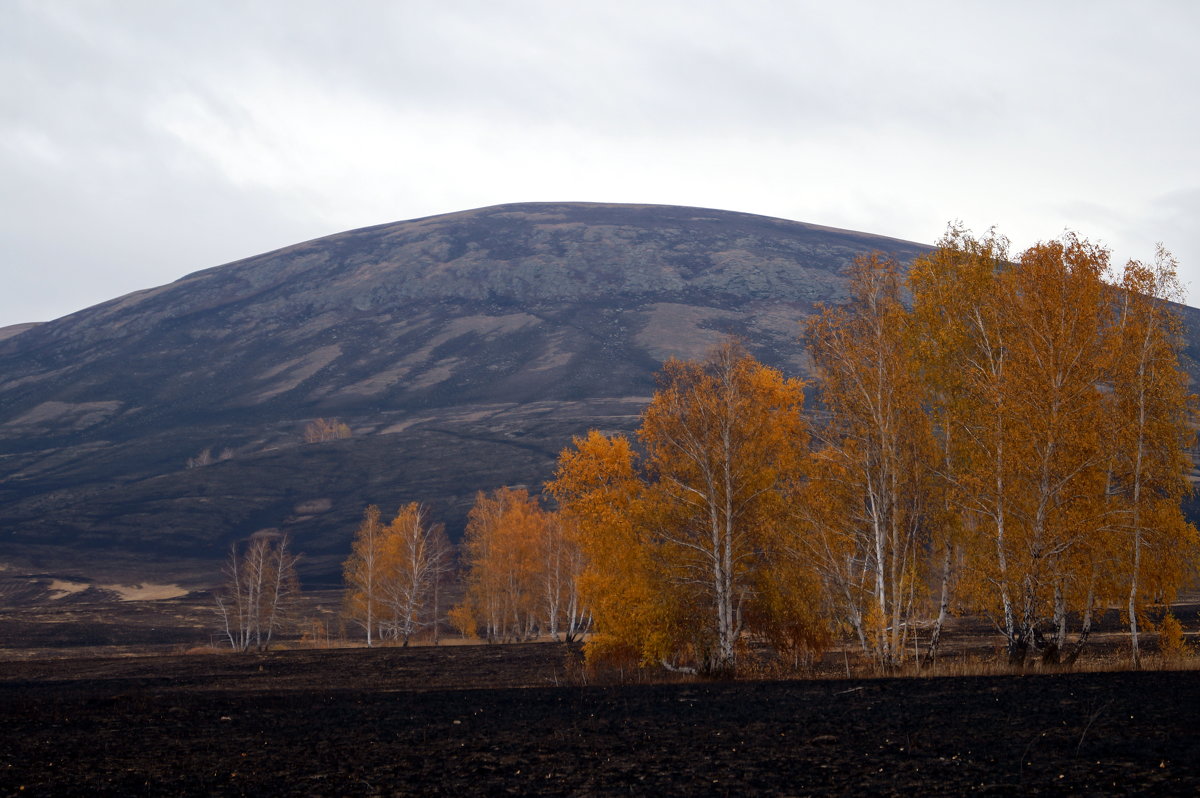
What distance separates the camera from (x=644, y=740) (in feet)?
67.6

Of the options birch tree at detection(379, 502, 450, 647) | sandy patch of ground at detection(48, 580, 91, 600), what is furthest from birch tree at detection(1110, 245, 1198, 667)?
sandy patch of ground at detection(48, 580, 91, 600)

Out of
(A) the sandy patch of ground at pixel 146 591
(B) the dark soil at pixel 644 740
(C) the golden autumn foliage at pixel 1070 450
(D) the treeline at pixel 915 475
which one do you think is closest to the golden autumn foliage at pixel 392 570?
(D) the treeline at pixel 915 475

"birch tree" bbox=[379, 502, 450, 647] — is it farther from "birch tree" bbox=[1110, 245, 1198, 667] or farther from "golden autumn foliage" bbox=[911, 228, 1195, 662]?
"birch tree" bbox=[1110, 245, 1198, 667]

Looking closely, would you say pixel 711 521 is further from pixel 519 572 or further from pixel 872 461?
pixel 519 572

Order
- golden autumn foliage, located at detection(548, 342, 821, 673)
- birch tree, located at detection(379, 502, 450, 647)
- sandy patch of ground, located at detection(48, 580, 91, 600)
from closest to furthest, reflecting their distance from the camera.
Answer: golden autumn foliage, located at detection(548, 342, 821, 673) → birch tree, located at detection(379, 502, 450, 647) → sandy patch of ground, located at detection(48, 580, 91, 600)

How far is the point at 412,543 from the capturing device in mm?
79688

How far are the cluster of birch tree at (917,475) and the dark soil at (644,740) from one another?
323 cm

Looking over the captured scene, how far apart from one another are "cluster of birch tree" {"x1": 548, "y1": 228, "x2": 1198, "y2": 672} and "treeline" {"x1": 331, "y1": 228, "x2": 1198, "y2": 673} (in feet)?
0.26

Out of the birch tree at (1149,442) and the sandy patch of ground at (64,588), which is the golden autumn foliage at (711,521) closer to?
the birch tree at (1149,442)

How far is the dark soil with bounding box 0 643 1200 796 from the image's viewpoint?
15.6 m

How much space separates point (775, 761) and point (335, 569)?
13893 centimetres

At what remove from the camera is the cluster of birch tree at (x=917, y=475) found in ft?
89.8

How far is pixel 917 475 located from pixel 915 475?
6 centimetres

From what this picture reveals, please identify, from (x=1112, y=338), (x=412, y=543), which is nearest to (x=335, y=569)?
(x=412, y=543)
